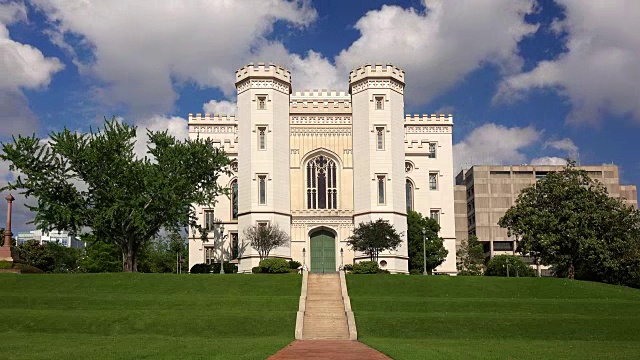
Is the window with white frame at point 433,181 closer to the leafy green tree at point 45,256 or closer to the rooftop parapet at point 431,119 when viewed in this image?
the rooftop parapet at point 431,119

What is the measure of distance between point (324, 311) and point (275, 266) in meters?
15.7

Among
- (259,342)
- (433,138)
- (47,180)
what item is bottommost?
(259,342)

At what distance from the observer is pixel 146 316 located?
93.5 feet

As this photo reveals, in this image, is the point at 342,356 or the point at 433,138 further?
the point at 433,138

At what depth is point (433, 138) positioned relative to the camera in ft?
210

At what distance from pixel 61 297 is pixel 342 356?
18442mm

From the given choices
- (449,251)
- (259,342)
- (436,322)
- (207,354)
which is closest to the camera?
(207,354)

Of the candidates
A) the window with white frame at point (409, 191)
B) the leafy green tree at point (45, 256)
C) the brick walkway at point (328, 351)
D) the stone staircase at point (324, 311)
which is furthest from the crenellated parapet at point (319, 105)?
the brick walkway at point (328, 351)

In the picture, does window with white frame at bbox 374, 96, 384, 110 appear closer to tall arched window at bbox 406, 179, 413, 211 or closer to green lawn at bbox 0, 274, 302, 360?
tall arched window at bbox 406, 179, 413, 211

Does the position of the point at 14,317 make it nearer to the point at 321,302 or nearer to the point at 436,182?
the point at 321,302

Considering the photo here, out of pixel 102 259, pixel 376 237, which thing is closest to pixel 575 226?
pixel 376 237

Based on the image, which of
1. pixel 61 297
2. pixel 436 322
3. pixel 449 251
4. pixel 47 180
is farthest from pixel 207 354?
pixel 449 251

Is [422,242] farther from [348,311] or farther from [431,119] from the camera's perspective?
[348,311]

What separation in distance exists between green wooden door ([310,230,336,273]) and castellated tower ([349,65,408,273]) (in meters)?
2.57
